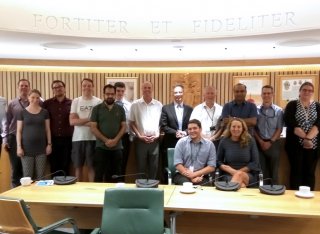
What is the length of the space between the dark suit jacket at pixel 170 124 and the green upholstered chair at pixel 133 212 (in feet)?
7.92

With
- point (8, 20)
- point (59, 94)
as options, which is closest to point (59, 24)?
point (8, 20)

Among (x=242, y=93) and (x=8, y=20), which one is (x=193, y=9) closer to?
(x=242, y=93)

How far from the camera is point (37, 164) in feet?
13.8

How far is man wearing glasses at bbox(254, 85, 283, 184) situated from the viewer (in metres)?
4.45

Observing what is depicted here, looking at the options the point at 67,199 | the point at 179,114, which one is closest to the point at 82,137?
the point at 179,114

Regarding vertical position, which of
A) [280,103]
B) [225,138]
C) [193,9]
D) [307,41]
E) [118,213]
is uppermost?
[193,9]

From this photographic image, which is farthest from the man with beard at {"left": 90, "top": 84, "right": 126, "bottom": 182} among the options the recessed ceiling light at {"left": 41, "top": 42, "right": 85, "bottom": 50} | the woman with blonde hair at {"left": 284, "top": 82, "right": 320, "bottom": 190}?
the woman with blonde hair at {"left": 284, "top": 82, "right": 320, "bottom": 190}

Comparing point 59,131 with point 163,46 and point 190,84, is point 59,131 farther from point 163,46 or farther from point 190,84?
point 190,84

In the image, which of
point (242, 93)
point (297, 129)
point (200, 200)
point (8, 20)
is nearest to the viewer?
point (200, 200)

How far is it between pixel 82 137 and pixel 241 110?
2257 mm

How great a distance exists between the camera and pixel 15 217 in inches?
89.0

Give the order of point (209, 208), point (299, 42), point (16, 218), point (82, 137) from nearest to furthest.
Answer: point (16, 218) → point (209, 208) → point (82, 137) → point (299, 42)

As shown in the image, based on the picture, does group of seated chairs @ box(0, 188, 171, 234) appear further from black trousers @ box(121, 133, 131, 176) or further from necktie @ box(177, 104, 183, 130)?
necktie @ box(177, 104, 183, 130)

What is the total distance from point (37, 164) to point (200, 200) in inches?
96.2
